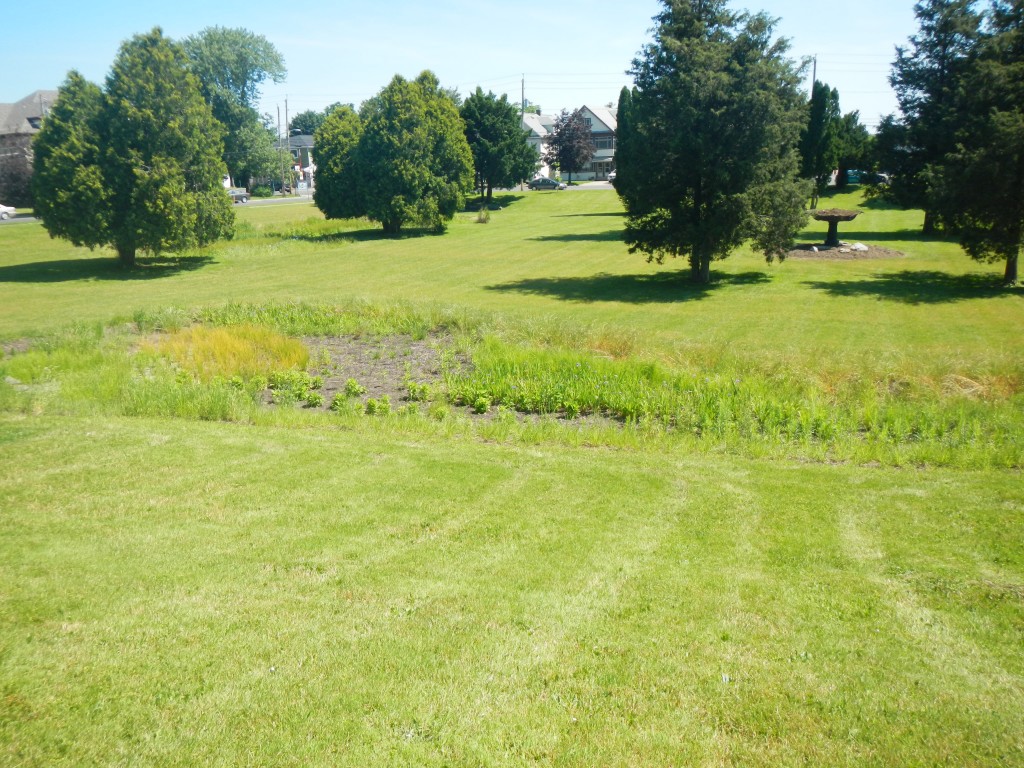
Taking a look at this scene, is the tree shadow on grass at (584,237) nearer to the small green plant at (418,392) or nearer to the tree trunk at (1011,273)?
the tree trunk at (1011,273)

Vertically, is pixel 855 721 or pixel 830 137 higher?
pixel 830 137

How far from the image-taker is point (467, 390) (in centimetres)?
1198

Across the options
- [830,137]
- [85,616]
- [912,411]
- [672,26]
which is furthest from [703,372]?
[830,137]

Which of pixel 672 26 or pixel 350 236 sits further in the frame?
pixel 350 236

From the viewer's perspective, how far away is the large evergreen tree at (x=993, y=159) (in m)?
23.0

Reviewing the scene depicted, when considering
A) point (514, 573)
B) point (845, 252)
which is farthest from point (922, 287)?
point (514, 573)

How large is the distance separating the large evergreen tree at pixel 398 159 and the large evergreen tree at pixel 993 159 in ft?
88.3

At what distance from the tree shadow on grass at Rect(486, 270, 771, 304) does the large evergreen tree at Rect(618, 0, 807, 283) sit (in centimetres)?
144

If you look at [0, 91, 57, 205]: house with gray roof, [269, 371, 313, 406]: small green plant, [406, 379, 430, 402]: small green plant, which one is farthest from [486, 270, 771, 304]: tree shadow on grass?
[0, 91, 57, 205]: house with gray roof

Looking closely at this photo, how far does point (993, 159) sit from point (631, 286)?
37.9ft

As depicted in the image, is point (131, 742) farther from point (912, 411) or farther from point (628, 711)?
point (912, 411)

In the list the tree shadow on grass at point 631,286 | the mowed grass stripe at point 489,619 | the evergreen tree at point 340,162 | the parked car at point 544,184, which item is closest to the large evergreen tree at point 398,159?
the evergreen tree at point 340,162

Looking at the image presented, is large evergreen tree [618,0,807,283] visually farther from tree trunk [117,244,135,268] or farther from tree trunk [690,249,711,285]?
tree trunk [117,244,135,268]

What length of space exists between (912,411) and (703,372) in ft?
10.8
